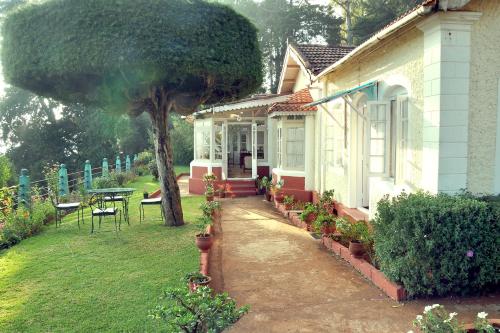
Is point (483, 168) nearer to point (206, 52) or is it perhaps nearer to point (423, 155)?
point (423, 155)

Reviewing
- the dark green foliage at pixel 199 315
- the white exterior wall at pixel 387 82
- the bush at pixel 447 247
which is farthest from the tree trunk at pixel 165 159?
the dark green foliage at pixel 199 315

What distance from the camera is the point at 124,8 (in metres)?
8.13

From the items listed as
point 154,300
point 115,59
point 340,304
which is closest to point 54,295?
point 154,300

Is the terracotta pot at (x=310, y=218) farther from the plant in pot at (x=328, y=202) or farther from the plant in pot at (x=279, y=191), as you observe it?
the plant in pot at (x=279, y=191)

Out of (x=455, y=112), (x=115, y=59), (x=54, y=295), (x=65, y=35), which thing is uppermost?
(x=65, y=35)

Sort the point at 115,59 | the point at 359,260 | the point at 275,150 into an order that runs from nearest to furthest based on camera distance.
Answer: the point at 359,260
the point at 115,59
the point at 275,150

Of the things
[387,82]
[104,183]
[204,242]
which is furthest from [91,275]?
Result: [104,183]

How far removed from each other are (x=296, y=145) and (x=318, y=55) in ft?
9.59

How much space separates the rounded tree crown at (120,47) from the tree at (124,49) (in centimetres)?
2

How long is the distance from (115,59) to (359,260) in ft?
19.3

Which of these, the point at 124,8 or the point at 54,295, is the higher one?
the point at 124,8

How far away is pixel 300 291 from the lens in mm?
5867

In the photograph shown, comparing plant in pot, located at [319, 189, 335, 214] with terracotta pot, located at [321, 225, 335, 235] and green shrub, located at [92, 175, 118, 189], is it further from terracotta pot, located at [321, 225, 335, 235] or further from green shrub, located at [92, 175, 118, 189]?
green shrub, located at [92, 175, 118, 189]

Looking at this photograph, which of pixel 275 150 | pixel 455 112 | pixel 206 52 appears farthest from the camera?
pixel 275 150
